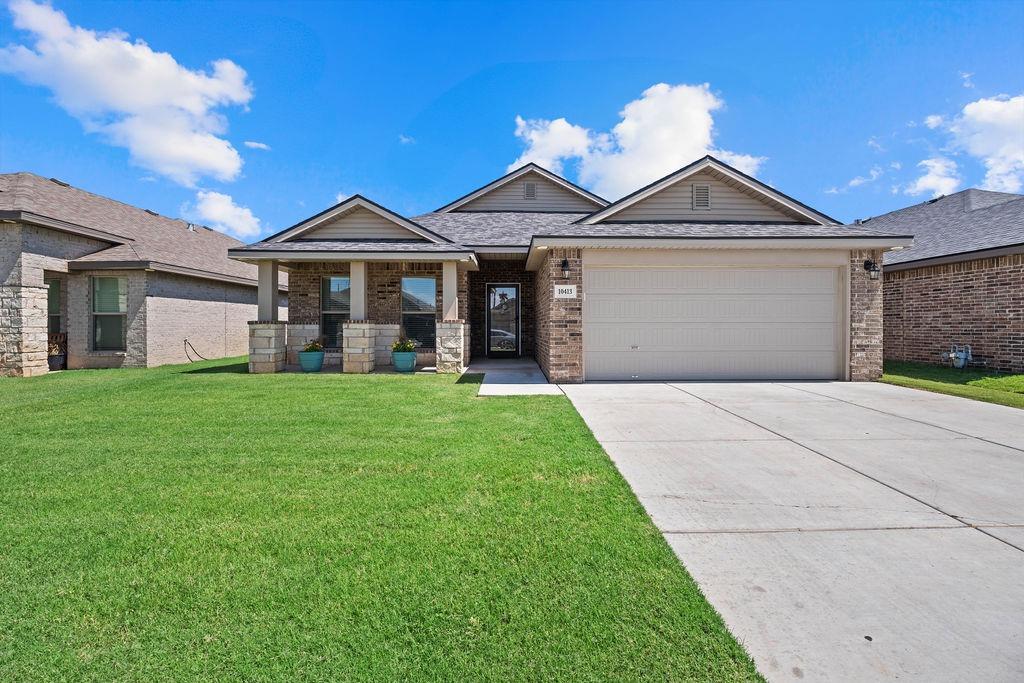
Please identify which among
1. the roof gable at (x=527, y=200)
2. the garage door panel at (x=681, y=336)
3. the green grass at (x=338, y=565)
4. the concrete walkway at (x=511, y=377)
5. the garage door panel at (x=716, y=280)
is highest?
the roof gable at (x=527, y=200)

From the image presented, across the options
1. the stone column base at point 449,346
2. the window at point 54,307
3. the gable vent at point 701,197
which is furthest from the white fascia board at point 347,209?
the window at point 54,307

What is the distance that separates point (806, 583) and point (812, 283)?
9.16m

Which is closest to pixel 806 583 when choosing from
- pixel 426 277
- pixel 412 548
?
pixel 412 548

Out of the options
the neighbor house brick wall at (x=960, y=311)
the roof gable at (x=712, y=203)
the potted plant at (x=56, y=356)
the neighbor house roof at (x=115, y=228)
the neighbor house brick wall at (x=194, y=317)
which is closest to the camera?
the roof gable at (x=712, y=203)


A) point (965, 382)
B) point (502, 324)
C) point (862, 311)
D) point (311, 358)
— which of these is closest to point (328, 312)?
point (311, 358)

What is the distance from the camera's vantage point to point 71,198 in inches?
559

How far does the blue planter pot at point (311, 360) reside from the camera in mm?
11305

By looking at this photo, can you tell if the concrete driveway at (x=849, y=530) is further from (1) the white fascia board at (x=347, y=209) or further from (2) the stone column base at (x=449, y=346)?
(1) the white fascia board at (x=347, y=209)

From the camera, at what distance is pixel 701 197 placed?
10625 millimetres

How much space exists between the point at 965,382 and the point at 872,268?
2989 millimetres

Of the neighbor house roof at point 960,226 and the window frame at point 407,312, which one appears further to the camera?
the window frame at point 407,312

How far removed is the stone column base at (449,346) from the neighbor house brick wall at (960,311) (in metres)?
12.5

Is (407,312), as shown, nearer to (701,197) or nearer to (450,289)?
(450,289)

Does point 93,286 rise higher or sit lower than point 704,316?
higher
